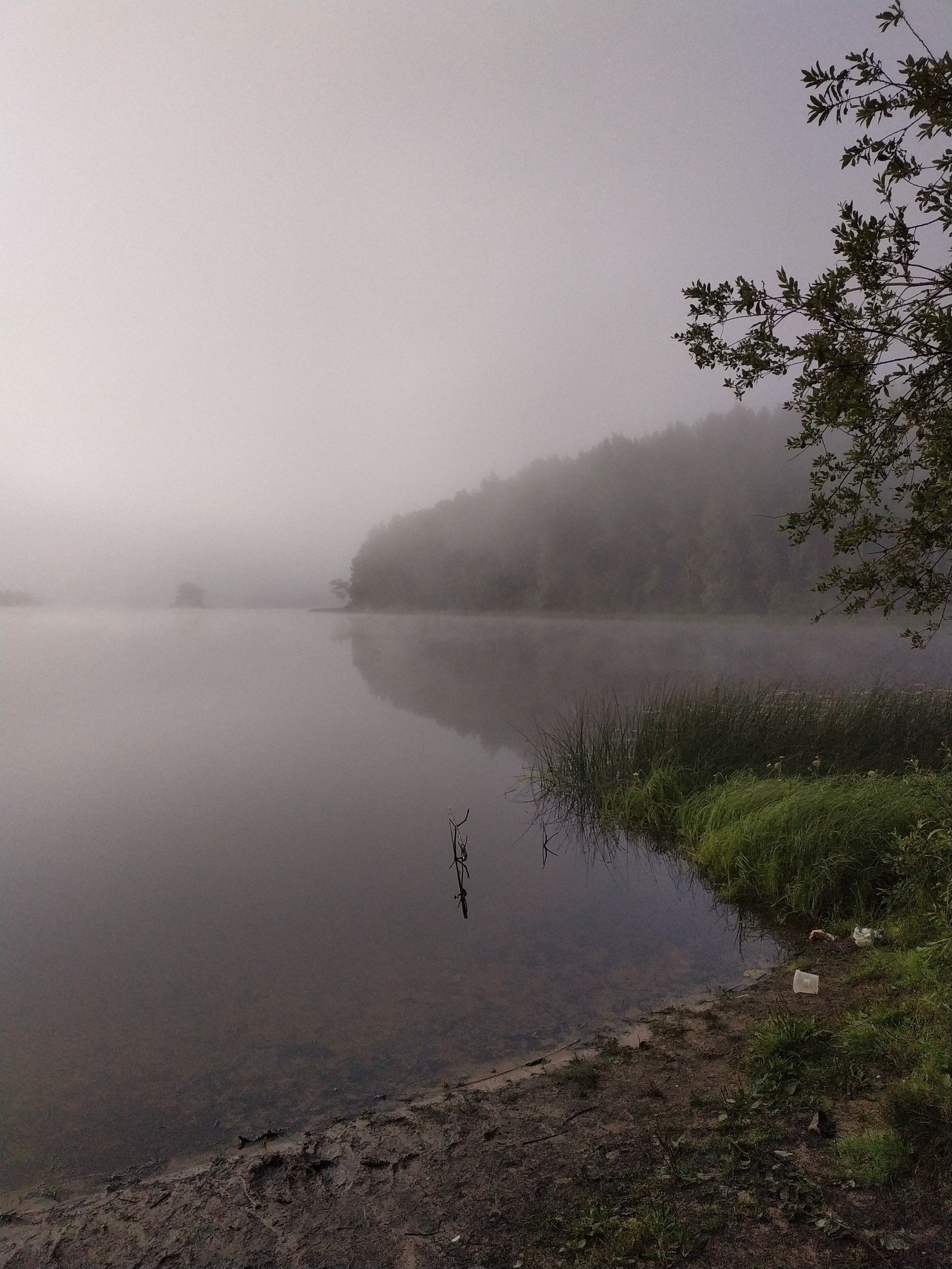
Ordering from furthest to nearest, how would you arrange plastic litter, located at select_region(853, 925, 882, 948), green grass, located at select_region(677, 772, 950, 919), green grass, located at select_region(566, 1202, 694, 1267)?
green grass, located at select_region(677, 772, 950, 919) → plastic litter, located at select_region(853, 925, 882, 948) → green grass, located at select_region(566, 1202, 694, 1267)

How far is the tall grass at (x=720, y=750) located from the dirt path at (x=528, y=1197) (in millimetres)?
5478

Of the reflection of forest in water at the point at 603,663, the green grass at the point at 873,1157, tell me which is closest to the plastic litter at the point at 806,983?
the green grass at the point at 873,1157

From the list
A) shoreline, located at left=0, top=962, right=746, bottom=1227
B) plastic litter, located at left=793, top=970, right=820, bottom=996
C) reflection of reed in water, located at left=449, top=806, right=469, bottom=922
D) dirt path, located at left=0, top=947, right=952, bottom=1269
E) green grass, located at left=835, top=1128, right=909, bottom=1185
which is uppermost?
green grass, located at left=835, top=1128, right=909, bottom=1185

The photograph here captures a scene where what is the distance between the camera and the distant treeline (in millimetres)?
62812

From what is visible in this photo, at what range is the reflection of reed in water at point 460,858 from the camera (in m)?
6.96

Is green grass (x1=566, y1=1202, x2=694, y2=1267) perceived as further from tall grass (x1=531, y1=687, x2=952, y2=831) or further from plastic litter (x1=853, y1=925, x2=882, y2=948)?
tall grass (x1=531, y1=687, x2=952, y2=831)

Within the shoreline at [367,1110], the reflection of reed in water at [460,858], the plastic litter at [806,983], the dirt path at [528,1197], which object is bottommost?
the reflection of reed in water at [460,858]

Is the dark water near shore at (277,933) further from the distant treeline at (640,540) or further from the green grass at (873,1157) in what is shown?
the distant treeline at (640,540)

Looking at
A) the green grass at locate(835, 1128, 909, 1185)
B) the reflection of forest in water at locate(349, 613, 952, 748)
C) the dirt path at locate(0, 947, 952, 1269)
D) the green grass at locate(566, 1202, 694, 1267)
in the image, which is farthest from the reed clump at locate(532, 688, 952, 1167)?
the reflection of forest in water at locate(349, 613, 952, 748)

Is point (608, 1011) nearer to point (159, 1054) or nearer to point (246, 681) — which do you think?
point (159, 1054)

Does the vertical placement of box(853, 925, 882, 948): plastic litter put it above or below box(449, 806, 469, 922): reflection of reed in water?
above

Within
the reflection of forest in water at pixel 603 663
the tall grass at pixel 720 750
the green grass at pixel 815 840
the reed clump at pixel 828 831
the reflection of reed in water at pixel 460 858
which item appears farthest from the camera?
the reflection of forest in water at pixel 603 663

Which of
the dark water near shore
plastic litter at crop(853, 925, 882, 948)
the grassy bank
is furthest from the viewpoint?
plastic litter at crop(853, 925, 882, 948)

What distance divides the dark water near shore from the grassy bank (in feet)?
2.62
